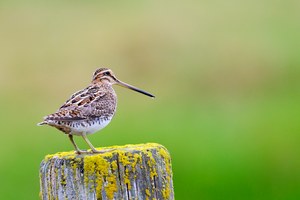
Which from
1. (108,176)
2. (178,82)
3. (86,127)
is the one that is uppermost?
(178,82)

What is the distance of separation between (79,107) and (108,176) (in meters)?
1.19

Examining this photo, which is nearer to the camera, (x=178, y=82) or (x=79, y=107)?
(x=79, y=107)

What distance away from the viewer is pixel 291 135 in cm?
1519

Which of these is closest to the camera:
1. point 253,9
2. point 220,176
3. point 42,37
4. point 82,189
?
point 82,189

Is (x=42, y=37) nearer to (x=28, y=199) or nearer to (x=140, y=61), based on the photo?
(x=140, y=61)

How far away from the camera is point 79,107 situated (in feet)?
22.6

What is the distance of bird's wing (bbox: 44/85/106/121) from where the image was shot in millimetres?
6781

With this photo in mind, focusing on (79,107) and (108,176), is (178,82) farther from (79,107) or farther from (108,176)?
(108,176)

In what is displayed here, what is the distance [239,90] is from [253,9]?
15.2 feet

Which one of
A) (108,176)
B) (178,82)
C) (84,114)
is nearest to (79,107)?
(84,114)

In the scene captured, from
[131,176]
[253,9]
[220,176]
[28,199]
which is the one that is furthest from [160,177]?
[253,9]

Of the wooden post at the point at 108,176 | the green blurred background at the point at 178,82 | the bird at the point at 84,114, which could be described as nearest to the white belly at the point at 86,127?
the bird at the point at 84,114

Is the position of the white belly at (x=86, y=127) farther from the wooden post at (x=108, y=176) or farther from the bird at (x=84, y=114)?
the wooden post at (x=108, y=176)

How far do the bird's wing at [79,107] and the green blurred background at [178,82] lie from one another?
531 cm
